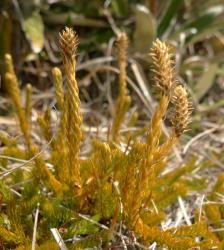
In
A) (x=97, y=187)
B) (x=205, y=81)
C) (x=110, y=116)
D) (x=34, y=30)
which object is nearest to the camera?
(x=97, y=187)

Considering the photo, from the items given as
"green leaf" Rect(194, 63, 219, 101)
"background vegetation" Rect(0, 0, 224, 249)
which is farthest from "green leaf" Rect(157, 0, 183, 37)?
"green leaf" Rect(194, 63, 219, 101)

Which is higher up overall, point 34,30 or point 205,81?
point 34,30

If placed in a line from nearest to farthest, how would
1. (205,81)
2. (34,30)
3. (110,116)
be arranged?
1. (34,30)
2. (110,116)
3. (205,81)

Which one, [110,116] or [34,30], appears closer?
[34,30]

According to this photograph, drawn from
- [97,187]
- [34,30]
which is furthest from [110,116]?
[97,187]

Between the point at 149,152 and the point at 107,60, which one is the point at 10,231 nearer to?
the point at 149,152

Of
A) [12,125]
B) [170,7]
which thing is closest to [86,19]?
[170,7]

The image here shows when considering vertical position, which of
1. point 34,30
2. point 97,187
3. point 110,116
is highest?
point 34,30

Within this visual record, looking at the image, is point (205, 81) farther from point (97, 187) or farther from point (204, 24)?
point (97, 187)
